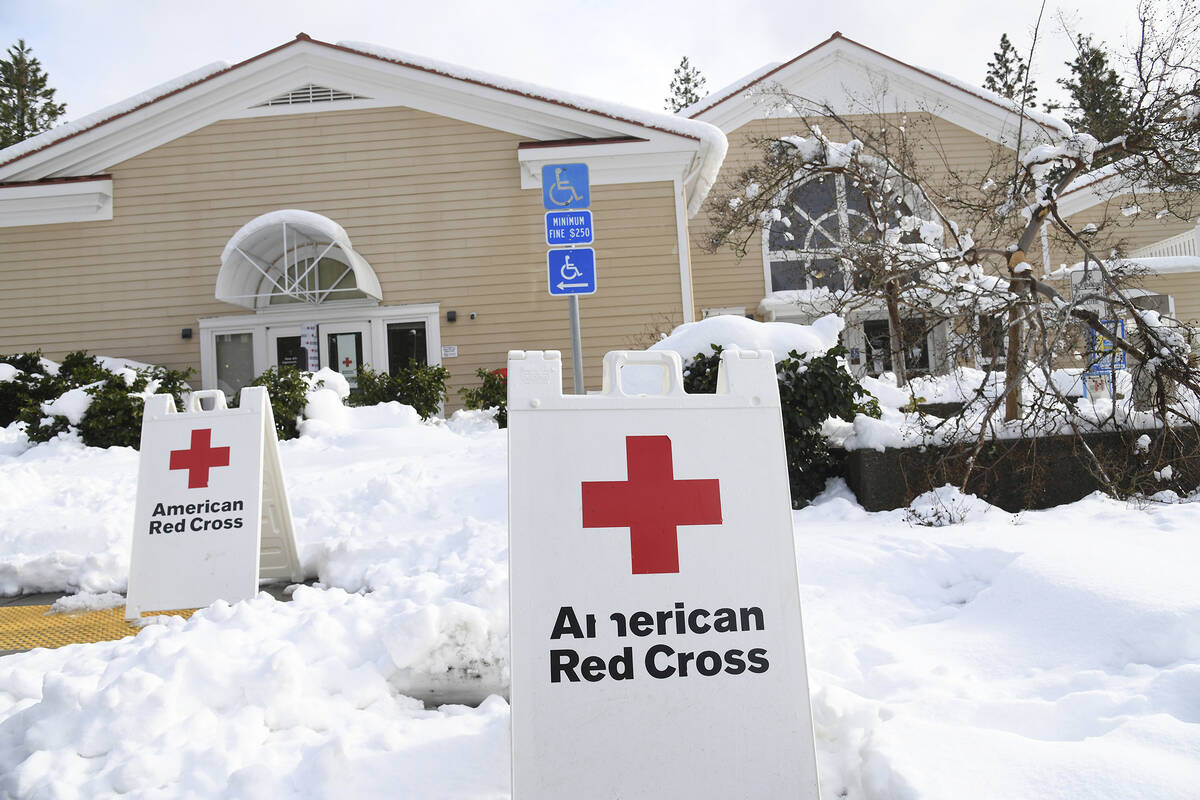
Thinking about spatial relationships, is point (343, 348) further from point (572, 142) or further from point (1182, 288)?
point (1182, 288)

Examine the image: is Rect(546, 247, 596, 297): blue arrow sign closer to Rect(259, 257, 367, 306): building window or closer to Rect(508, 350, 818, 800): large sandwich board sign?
Rect(508, 350, 818, 800): large sandwich board sign

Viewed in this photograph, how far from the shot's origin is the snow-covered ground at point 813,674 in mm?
2281

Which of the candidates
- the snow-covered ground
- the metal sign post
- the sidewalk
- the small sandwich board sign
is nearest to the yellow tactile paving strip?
the sidewalk

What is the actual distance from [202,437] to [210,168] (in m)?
10.8

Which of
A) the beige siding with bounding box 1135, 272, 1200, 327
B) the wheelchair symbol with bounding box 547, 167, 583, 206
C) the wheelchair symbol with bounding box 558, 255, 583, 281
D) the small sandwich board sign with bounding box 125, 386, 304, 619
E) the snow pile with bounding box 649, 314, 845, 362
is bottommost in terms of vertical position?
the small sandwich board sign with bounding box 125, 386, 304, 619

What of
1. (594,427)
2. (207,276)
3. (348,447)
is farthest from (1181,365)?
(207,276)

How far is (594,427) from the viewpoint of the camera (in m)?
2.23

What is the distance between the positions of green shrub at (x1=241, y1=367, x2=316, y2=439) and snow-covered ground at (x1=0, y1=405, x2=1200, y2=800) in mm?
5078

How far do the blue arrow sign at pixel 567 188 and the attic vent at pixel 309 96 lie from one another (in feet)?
28.1

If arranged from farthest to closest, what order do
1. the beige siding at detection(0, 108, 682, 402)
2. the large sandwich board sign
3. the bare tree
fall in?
the beige siding at detection(0, 108, 682, 402), the bare tree, the large sandwich board sign

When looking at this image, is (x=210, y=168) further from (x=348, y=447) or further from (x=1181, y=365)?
(x=1181, y=365)

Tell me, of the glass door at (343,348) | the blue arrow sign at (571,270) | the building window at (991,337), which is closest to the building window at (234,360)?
the glass door at (343,348)

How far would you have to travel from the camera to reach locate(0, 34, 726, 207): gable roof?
514 inches

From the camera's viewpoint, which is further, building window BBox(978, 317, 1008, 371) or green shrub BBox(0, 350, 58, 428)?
green shrub BBox(0, 350, 58, 428)
